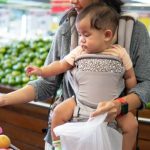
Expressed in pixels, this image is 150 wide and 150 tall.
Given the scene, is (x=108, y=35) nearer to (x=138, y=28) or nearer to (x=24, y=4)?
(x=138, y=28)

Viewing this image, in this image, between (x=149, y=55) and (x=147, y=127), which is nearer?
(x=149, y=55)

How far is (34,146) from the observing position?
11.7 feet

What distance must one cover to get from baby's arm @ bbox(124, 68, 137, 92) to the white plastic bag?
0.26 m

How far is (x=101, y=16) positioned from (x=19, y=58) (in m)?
2.55

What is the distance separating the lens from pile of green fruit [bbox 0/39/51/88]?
3.83 meters

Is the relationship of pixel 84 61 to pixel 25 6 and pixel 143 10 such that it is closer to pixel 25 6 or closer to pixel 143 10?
pixel 143 10

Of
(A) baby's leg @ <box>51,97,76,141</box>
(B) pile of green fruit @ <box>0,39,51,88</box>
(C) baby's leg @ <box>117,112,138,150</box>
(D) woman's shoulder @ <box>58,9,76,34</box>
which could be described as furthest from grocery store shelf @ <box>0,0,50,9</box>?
(C) baby's leg @ <box>117,112,138,150</box>

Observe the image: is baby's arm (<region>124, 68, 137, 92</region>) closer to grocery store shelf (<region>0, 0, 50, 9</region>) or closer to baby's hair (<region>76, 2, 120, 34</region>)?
baby's hair (<region>76, 2, 120, 34</region>)

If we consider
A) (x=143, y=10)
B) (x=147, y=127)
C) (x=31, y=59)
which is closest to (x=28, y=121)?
(x=31, y=59)

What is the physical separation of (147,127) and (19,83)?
4.92ft

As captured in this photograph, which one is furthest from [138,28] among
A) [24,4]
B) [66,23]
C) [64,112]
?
[24,4]

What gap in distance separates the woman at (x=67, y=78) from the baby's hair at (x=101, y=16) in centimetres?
9

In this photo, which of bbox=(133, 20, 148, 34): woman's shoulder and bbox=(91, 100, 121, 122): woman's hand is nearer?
bbox=(91, 100, 121, 122): woman's hand

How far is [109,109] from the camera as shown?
5.32 ft
